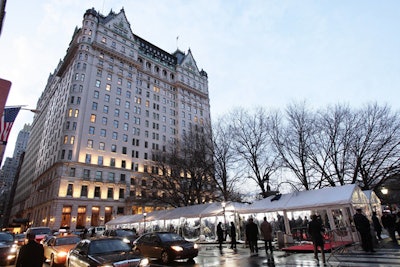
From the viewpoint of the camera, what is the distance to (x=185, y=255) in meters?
12.6

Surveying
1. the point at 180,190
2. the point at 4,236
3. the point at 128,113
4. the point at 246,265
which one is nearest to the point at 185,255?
the point at 246,265

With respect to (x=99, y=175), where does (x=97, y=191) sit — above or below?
below

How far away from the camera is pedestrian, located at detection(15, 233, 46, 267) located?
6.48m

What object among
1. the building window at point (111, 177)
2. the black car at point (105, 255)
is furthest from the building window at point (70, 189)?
the black car at point (105, 255)

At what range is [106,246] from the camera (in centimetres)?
948

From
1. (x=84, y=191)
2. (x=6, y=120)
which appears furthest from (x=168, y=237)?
(x=84, y=191)

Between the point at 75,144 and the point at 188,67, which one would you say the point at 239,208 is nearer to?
the point at 75,144

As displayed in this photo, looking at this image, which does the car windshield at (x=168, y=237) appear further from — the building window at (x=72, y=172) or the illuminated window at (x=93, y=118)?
the illuminated window at (x=93, y=118)

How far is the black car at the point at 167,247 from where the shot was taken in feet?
41.5

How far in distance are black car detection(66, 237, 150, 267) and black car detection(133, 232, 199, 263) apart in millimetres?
3456

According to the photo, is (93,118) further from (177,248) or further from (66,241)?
(177,248)

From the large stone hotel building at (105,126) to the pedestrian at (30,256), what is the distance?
113ft

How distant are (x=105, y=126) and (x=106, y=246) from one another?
5859 centimetres

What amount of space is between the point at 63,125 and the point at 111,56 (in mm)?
25187
